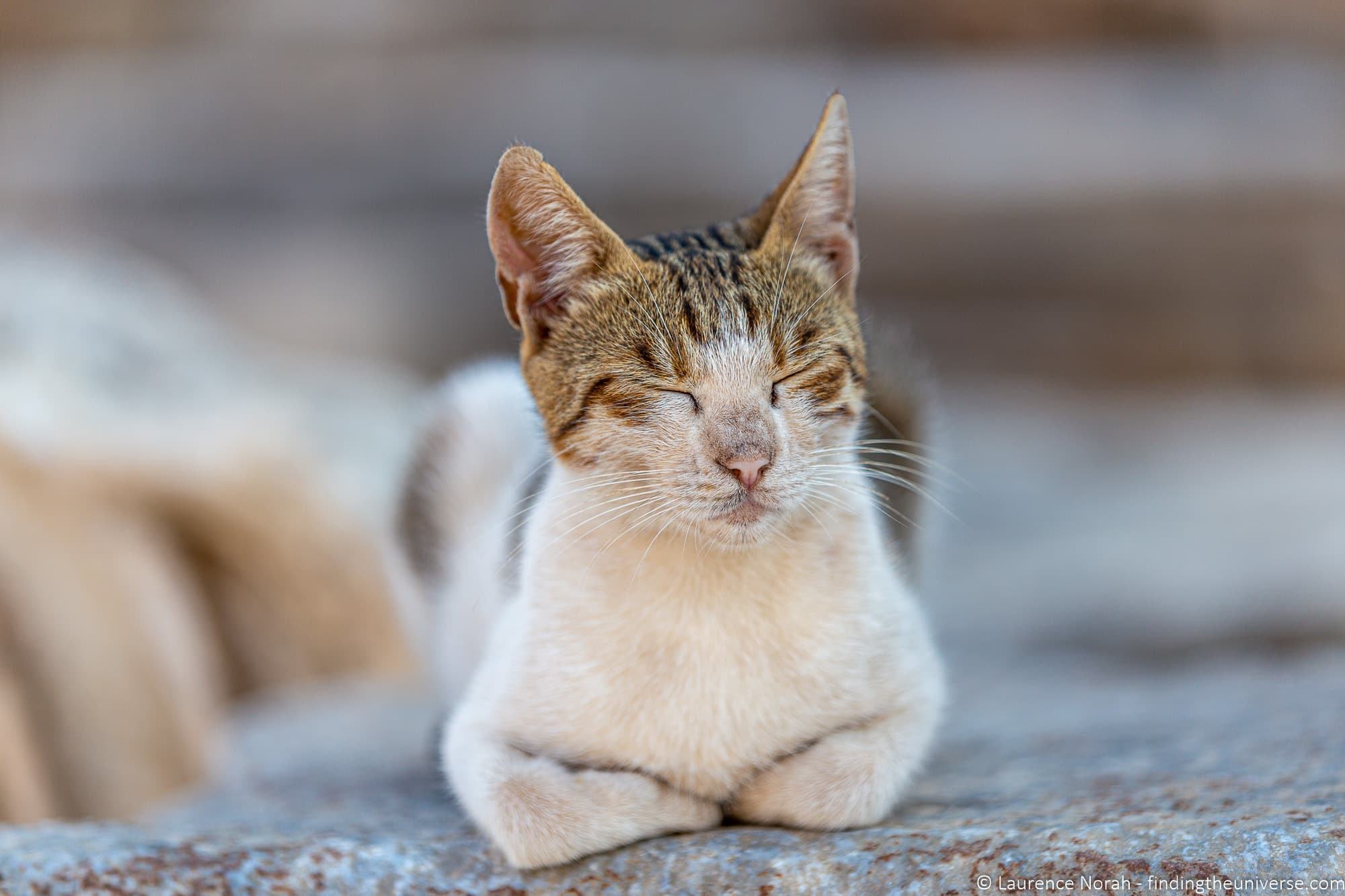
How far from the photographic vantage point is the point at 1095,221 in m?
9.78

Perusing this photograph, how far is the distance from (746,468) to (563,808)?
693 millimetres

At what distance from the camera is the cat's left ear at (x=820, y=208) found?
2.61 meters

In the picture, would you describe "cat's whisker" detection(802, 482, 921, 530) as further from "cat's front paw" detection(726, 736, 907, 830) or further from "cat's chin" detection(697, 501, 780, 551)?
"cat's front paw" detection(726, 736, 907, 830)

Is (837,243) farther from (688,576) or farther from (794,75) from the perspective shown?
(794,75)

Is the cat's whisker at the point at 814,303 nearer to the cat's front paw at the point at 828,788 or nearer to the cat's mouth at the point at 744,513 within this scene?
the cat's mouth at the point at 744,513

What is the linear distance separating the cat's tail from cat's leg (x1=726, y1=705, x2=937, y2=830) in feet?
3.00

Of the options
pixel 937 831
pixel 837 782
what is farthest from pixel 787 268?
pixel 937 831

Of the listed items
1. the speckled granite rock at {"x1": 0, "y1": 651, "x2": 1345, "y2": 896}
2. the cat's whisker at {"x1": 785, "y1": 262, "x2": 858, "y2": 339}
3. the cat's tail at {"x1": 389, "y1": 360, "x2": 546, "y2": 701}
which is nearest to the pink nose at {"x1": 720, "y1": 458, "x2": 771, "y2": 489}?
the cat's whisker at {"x1": 785, "y1": 262, "x2": 858, "y2": 339}

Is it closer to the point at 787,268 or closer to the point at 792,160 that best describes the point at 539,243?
the point at 787,268

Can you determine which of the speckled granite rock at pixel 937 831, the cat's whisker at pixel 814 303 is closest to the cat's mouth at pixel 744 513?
the cat's whisker at pixel 814 303

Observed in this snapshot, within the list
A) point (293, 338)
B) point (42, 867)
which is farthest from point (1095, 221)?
point (42, 867)

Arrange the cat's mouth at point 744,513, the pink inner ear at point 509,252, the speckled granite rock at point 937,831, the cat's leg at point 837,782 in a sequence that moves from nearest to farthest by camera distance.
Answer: the speckled granite rock at point 937,831, the cat's mouth at point 744,513, the cat's leg at point 837,782, the pink inner ear at point 509,252

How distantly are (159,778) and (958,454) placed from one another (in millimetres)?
→ 5023

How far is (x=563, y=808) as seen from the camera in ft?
7.82
